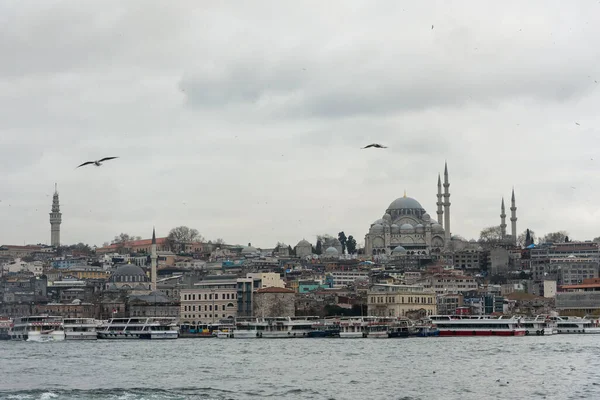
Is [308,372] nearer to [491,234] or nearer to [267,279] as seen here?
[267,279]

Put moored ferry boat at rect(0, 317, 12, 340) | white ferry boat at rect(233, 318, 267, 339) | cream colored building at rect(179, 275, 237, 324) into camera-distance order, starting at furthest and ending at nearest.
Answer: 1. cream colored building at rect(179, 275, 237, 324)
2. moored ferry boat at rect(0, 317, 12, 340)
3. white ferry boat at rect(233, 318, 267, 339)

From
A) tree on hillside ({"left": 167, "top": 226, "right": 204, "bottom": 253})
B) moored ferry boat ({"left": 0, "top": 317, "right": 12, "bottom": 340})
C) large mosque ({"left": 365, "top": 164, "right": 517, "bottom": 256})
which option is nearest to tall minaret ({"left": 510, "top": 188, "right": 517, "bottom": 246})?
large mosque ({"left": 365, "top": 164, "right": 517, "bottom": 256})

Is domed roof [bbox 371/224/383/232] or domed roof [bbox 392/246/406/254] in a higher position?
domed roof [bbox 371/224/383/232]

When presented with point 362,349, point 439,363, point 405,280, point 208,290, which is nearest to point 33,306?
point 208,290

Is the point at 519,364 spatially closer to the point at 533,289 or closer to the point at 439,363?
the point at 439,363

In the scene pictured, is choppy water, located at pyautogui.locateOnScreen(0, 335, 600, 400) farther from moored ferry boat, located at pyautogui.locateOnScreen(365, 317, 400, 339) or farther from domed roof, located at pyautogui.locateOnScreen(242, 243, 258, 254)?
domed roof, located at pyautogui.locateOnScreen(242, 243, 258, 254)

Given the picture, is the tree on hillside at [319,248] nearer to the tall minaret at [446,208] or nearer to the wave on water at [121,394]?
the tall minaret at [446,208]

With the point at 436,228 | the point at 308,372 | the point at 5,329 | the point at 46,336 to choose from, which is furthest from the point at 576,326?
the point at 436,228
